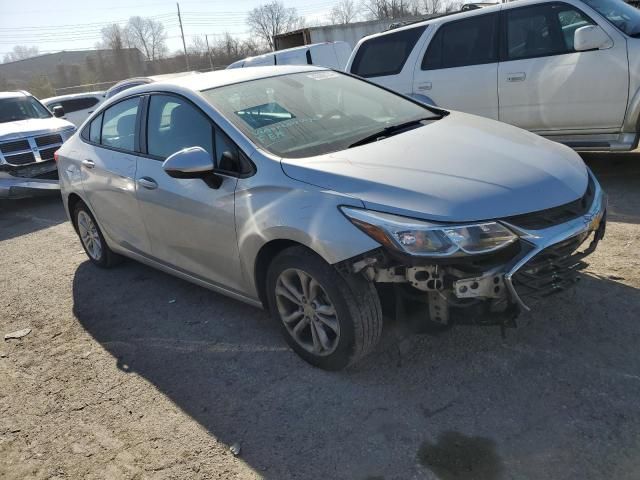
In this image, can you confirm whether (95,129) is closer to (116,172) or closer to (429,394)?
(116,172)

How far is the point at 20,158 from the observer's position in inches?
352

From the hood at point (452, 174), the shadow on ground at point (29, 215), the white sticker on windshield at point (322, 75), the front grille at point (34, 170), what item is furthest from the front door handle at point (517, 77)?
the front grille at point (34, 170)

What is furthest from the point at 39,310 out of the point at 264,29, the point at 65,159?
the point at 264,29

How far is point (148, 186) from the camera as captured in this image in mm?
3992

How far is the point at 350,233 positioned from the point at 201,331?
1.69 meters

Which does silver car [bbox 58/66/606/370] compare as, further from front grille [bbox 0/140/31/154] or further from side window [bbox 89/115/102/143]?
front grille [bbox 0/140/31/154]

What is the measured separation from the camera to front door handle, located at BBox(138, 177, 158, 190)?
394 centimetres

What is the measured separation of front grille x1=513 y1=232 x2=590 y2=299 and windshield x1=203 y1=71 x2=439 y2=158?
126cm

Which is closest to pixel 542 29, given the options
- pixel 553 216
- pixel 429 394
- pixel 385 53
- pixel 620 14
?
pixel 620 14

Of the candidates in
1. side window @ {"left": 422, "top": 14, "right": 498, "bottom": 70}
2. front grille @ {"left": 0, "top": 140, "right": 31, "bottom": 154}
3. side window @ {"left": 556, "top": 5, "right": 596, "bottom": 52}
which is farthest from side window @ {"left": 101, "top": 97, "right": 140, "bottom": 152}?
front grille @ {"left": 0, "top": 140, "right": 31, "bottom": 154}

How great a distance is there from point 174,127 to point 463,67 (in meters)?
4.10

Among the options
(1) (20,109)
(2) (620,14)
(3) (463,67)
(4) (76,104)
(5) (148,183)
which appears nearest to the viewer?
(5) (148,183)

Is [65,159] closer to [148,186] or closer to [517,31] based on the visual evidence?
[148,186]

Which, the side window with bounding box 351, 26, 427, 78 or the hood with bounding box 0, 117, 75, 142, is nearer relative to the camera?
the side window with bounding box 351, 26, 427, 78
